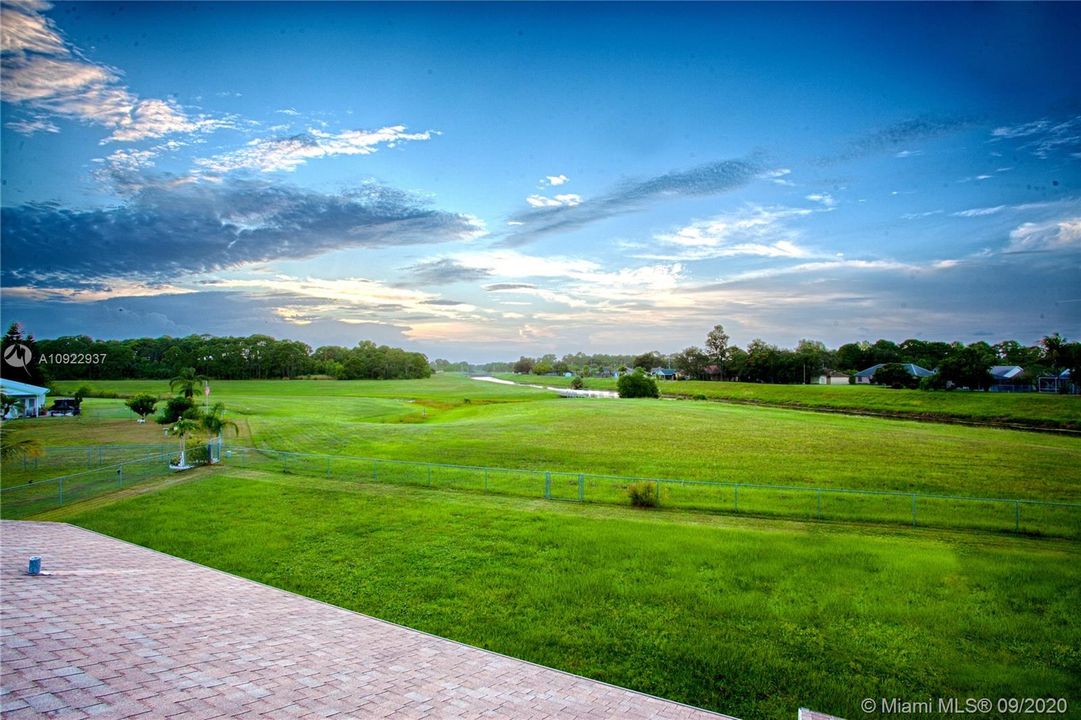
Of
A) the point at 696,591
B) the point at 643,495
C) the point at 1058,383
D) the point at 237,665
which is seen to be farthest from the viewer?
the point at 1058,383

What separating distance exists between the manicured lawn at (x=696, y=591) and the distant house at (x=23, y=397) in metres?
42.0

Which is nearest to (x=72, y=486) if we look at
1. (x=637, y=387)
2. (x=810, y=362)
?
(x=637, y=387)

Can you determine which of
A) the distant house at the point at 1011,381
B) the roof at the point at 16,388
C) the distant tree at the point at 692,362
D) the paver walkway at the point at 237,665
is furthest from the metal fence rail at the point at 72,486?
the distant tree at the point at 692,362

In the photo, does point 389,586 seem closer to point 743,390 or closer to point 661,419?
point 661,419

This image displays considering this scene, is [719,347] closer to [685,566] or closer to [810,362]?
[810,362]

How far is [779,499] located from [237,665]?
72.8ft

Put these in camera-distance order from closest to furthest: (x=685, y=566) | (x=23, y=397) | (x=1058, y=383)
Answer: (x=685, y=566), (x=1058, y=383), (x=23, y=397)

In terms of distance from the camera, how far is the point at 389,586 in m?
16.2

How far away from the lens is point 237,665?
366 inches

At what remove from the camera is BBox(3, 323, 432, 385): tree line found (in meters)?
79.8

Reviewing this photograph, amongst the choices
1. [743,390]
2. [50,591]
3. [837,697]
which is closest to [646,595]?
[837,697]

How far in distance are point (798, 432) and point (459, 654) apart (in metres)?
42.3

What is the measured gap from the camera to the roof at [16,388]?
168ft

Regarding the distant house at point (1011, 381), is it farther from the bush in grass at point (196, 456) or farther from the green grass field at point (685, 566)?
the bush in grass at point (196, 456)
